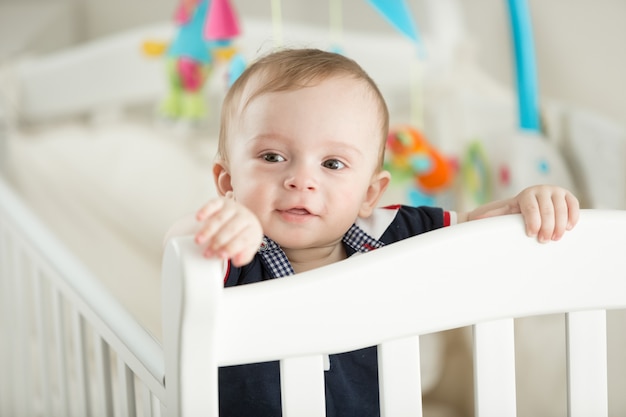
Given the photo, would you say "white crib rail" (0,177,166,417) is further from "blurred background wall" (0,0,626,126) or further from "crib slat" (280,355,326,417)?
"blurred background wall" (0,0,626,126)

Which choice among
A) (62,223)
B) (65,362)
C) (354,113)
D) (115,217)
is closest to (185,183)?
(115,217)

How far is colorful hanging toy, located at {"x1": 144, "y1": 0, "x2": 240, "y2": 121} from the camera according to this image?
163 centimetres

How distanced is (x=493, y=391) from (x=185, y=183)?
1.54 metres

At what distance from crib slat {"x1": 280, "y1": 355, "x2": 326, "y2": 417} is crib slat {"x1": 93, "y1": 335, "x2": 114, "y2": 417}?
321 millimetres

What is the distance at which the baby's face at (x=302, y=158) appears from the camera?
84 centimetres

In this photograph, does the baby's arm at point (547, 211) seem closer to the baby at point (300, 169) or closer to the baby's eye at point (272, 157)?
the baby at point (300, 169)

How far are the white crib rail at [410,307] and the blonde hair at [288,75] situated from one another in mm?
278

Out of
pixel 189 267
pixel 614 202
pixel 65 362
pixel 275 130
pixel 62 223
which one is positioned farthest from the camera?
pixel 62 223

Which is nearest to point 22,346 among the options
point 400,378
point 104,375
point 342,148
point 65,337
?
point 65,337

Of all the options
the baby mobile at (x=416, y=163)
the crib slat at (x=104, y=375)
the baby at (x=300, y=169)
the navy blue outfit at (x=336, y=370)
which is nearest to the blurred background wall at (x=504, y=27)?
the baby mobile at (x=416, y=163)

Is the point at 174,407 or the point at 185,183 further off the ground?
the point at 185,183

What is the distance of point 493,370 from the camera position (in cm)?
68

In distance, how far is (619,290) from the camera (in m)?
0.70

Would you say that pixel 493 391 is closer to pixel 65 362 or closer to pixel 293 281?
pixel 293 281
